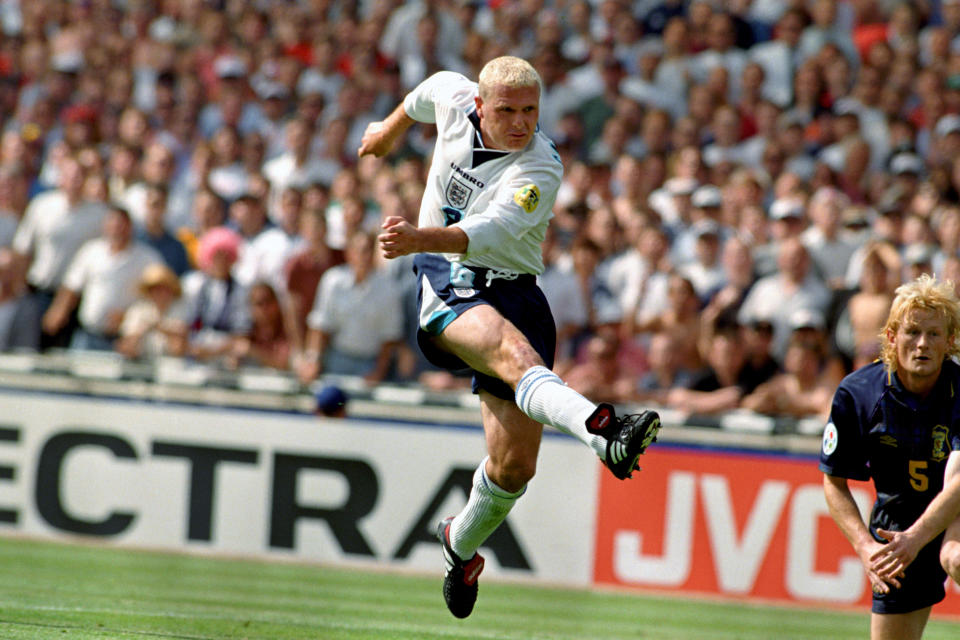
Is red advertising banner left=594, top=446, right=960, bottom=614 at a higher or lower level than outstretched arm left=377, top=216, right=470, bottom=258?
lower

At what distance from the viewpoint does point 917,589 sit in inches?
227

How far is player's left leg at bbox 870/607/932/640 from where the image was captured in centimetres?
577

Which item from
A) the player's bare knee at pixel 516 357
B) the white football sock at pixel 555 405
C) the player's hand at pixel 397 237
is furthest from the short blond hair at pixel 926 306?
the player's hand at pixel 397 237

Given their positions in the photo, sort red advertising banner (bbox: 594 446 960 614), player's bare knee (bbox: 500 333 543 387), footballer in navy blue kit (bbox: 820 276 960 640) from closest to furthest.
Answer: footballer in navy blue kit (bbox: 820 276 960 640) → player's bare knee (bbox: 500 333 543 387) → red advertising banner (bbox: 594 446 960 614)

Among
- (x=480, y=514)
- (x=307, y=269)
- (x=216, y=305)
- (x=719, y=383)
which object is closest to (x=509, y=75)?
(x=480, y=514)

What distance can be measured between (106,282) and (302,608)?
190 inches

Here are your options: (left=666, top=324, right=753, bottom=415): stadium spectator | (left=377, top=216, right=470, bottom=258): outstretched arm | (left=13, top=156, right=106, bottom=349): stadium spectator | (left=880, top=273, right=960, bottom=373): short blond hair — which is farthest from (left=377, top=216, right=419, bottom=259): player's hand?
(left=13, top=156, right=106, bottom=349): stadium spectator

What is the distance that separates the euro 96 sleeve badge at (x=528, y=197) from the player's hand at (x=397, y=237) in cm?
68

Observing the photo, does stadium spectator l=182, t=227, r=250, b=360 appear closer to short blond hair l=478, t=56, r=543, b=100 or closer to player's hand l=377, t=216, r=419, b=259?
short blond hair l=478, t=56, r=543, b=100

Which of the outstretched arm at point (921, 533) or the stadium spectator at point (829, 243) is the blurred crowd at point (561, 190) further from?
the outstretched arm at point (921, 533)

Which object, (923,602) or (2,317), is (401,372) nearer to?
(2,317)

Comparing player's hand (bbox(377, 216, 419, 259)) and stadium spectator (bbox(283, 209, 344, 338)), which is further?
stadium spectator (bbox(283, 209, 344, 338))

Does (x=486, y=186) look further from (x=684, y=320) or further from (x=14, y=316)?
(x=14, y=316)

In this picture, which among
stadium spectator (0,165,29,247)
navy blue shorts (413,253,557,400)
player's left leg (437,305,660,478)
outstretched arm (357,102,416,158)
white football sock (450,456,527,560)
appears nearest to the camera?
player's left leg (437,305,660,478)
